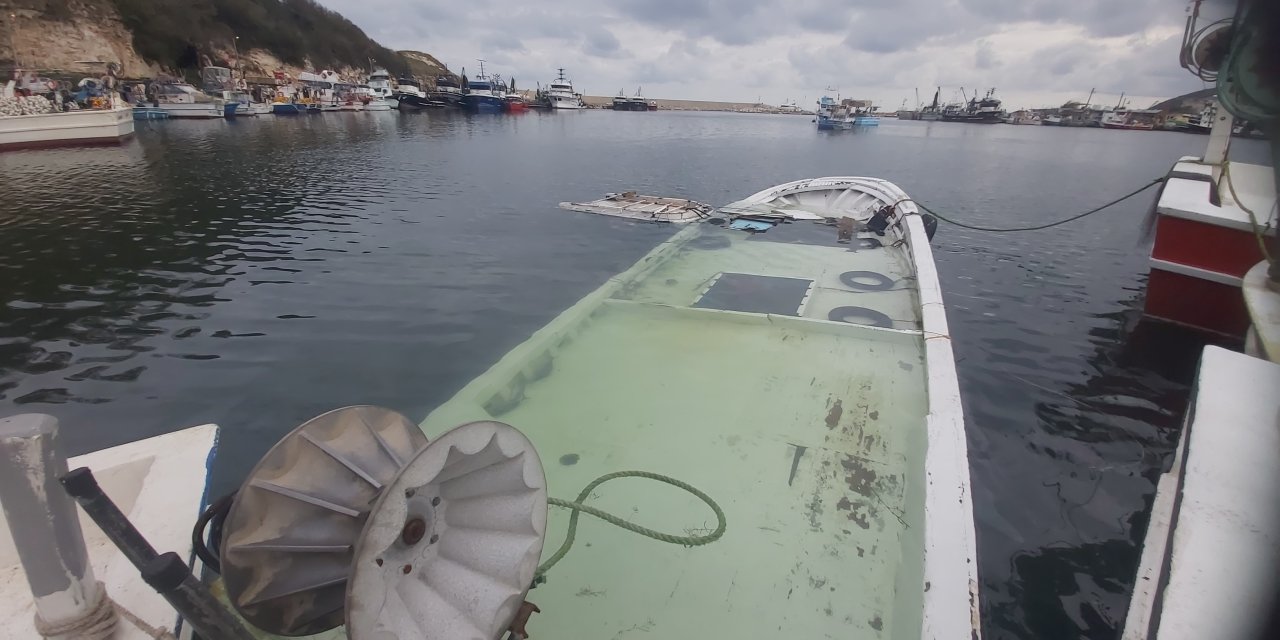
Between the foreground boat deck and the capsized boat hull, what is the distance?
1 cm

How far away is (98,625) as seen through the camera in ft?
6.94

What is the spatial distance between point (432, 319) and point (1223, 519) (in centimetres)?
969

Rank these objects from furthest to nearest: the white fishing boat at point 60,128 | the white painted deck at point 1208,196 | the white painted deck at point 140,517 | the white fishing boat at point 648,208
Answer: the white fishing boat at point 60,128 → the white fishing boat at point 648,208 → the white painted deck at point 1208,196 → the white painted deck at point 140,517

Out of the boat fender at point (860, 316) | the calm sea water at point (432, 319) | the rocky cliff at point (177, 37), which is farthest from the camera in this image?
the rocky cliff at point (177, 37)

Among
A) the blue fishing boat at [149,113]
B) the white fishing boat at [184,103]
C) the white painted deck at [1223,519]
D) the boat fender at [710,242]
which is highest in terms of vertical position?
the white fishing boat at [184,103]

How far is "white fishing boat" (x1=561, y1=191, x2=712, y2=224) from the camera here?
53.8ft

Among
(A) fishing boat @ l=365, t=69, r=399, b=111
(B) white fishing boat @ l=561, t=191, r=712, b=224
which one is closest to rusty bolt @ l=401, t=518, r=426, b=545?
(B) white fishing boat @ l=561, t=191, r=712, b=224

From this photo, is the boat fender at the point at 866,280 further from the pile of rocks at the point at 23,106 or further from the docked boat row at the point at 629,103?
the docked boat row at the point at 629,103

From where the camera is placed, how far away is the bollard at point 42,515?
5.63 ft

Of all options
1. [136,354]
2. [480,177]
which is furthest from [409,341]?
[480,177]

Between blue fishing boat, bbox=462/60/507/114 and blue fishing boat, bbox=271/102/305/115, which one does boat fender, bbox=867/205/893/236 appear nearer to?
blue fishing boat, bbox=271/102/305/115

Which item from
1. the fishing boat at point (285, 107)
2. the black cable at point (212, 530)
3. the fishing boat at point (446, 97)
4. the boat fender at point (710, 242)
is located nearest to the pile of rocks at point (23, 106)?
the fishing boat at point (285, 107)

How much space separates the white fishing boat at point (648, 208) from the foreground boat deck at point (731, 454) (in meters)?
8.64

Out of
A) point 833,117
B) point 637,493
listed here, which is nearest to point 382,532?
point 637,493
